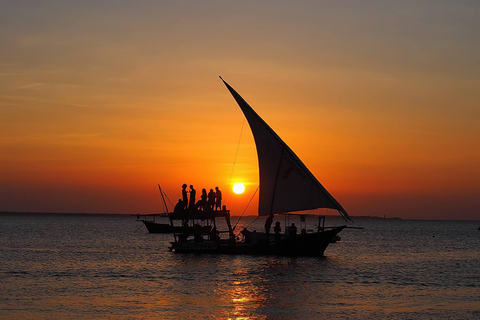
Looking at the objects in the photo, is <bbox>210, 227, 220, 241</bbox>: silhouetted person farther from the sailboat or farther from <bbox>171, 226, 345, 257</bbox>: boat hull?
<bbox>171, 226, 345, 257</bbox>: boat hull

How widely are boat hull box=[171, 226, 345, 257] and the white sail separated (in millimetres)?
2200

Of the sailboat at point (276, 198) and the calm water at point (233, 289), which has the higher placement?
the sailboat at point (276, 198)

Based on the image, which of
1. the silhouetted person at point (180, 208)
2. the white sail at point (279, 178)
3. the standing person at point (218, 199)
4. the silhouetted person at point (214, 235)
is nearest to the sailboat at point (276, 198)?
the white sail at point (279, 178)

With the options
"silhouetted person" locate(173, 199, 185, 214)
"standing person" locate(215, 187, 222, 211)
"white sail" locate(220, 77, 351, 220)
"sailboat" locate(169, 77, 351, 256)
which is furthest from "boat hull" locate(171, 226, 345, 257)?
"silhouetted person" locate(173, 199, 185, 214)

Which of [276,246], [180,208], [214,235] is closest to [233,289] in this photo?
[276,246]

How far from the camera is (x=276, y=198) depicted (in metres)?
44.4

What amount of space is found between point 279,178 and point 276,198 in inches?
56.4

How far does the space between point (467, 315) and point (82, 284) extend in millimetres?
18805

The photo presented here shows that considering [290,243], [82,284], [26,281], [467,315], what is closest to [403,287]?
[467,315]

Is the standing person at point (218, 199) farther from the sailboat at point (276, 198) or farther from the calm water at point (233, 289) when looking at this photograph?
the calm water at point (233, 289)

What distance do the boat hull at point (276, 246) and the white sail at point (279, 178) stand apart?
2.20 metres

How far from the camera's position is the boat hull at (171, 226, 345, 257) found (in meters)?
44.4

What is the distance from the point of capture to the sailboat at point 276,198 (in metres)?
43.2

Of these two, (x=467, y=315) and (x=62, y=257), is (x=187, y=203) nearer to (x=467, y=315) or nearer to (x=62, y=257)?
(x=62, y=257)
